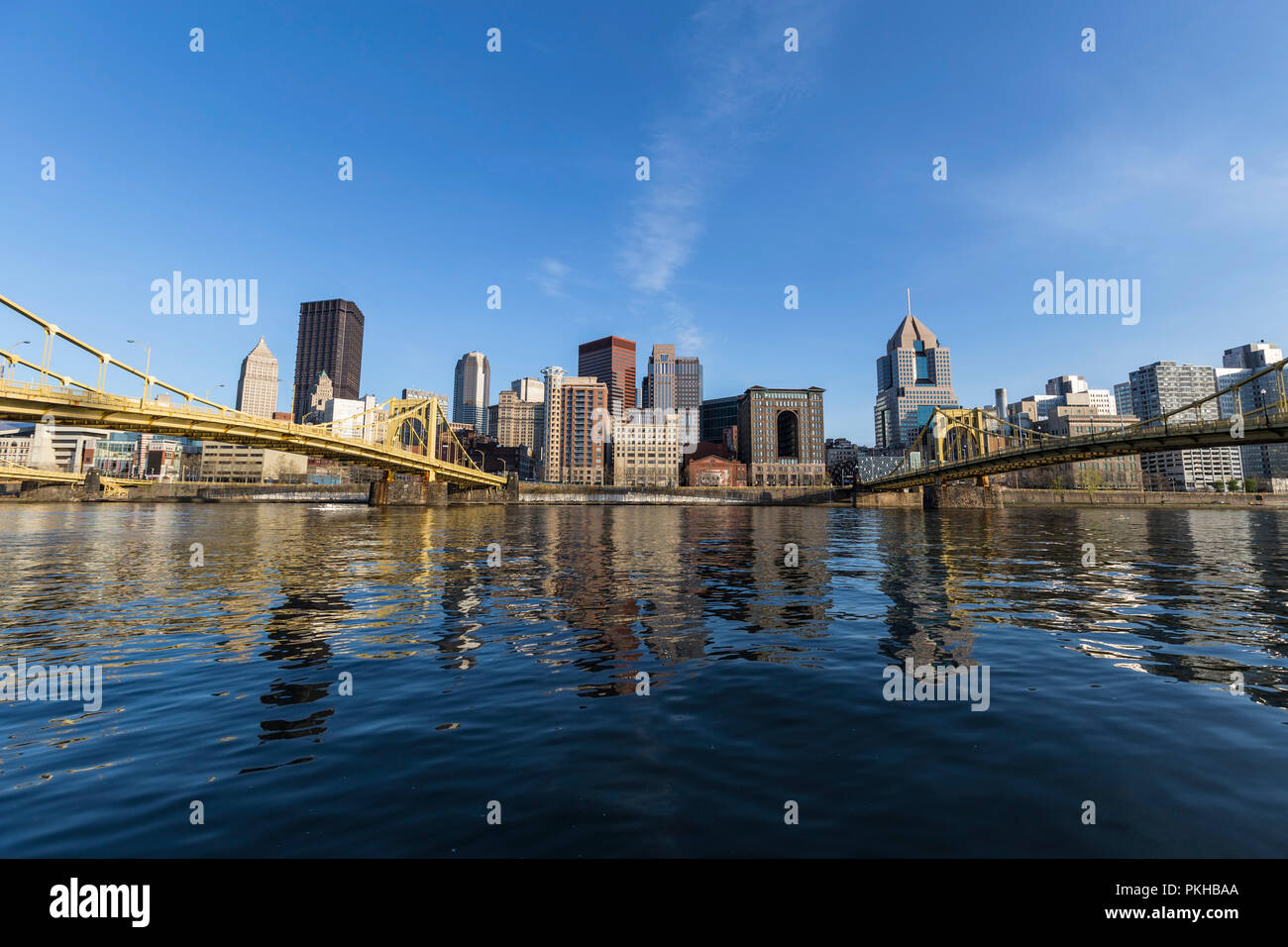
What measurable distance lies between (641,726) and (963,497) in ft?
398

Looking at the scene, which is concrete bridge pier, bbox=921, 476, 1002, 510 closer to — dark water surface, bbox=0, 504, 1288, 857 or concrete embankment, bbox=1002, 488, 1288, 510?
concrete embankment, bbox=1002, 488, 1288, 510

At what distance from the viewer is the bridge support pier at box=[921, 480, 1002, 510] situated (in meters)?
111

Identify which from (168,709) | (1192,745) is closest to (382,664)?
(168,709)

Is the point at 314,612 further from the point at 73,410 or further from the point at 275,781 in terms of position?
the point at 73,410

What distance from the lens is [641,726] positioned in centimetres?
765

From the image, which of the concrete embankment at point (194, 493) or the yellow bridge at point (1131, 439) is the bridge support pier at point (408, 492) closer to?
the concrete embankment at point (194, 493)

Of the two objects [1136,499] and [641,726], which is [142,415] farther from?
[1136,499]

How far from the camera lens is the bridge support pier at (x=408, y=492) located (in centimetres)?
10475

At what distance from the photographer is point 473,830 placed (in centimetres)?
516

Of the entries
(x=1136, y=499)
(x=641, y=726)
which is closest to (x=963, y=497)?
(x=1136, y=499)

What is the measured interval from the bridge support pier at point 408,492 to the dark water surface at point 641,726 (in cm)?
8986

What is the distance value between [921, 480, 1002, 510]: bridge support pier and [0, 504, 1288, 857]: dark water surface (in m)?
102

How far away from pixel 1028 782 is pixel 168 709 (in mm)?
11263

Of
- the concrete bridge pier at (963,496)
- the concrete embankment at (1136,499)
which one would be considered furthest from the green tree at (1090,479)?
the concrete bridge pier at (963,496)
